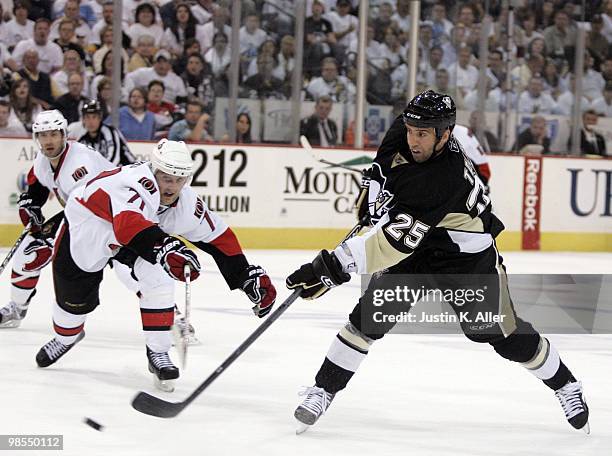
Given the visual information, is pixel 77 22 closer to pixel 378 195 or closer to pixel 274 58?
pixel 274 58

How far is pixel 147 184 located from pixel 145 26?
5565 mm

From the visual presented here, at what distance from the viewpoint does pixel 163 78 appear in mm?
9234

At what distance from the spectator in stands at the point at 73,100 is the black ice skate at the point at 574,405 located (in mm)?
5984

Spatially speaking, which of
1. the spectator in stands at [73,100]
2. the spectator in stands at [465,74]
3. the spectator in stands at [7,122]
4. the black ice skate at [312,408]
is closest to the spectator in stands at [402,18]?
the spectator in stands at [465,74]

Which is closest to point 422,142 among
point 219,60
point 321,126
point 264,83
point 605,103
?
point 219,60

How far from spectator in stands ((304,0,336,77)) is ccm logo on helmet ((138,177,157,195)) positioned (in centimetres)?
616

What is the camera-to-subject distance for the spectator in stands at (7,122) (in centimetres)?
859

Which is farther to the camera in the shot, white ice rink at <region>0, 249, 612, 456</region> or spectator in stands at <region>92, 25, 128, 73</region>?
spectator in stands at <region>92, 25, 128, 73</region>

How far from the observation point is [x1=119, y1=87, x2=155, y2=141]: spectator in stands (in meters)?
9.01

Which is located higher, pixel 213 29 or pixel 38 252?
pixel 213 29

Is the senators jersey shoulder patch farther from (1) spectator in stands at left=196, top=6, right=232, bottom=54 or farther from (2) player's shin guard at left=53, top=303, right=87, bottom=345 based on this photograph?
(1) spectator in stands at left=196, top=6, right=232, bottom=54

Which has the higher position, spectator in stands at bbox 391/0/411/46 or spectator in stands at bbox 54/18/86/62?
spectator in stands at bbox 391/0/411/46

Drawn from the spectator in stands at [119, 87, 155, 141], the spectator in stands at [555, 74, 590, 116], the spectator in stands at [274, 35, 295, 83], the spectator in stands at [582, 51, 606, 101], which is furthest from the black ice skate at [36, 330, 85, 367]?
the spectator in stands at [582, 51, 606, 101]

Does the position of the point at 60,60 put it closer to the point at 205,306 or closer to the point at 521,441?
the point at 205,306
